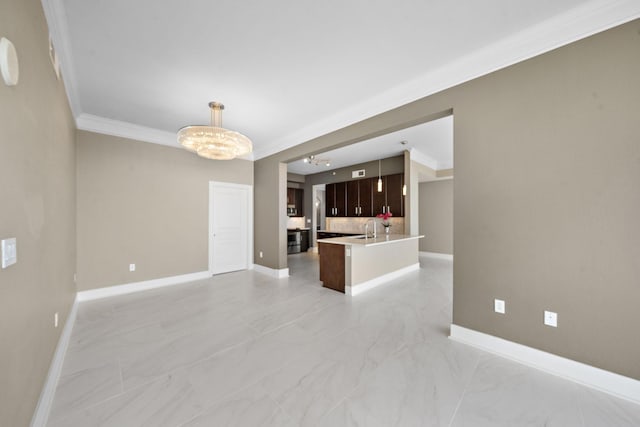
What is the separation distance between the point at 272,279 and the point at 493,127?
4340 millimetres

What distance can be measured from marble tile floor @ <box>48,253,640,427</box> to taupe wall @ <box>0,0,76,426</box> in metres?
0.44

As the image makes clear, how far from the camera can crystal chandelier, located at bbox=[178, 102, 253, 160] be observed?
309 cm

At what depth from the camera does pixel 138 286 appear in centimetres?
424

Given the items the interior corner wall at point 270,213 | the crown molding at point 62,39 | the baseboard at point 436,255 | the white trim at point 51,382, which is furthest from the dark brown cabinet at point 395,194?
the white trim at point 51,382

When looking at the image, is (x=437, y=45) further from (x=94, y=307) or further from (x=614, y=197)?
(x=94, y=307)

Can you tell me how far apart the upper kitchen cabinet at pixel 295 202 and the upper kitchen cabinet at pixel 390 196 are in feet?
10.9

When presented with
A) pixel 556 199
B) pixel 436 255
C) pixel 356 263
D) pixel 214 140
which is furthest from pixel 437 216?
pixel 214 140

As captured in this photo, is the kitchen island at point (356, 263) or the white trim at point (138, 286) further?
the kitchen island at point (356, 263)

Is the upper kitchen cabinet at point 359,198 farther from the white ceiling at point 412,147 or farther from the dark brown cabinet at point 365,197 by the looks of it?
the white ceiling at point 412,147

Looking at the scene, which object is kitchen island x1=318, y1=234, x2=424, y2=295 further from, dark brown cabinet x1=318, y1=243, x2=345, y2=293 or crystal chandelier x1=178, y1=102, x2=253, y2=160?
crystal chandelier x1=178, y1=102, x2=253, y2=160

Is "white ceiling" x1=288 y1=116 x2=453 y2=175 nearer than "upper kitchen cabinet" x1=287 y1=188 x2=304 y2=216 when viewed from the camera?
Yes

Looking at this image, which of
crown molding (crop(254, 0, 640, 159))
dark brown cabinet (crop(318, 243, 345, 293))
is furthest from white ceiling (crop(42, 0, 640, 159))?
dark brown cabinet (crop(318, 243, 345, 293))

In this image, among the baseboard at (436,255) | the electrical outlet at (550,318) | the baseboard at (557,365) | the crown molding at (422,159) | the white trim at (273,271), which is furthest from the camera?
the baseboard at (436,255)

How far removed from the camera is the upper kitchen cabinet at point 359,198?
22.9 feet
